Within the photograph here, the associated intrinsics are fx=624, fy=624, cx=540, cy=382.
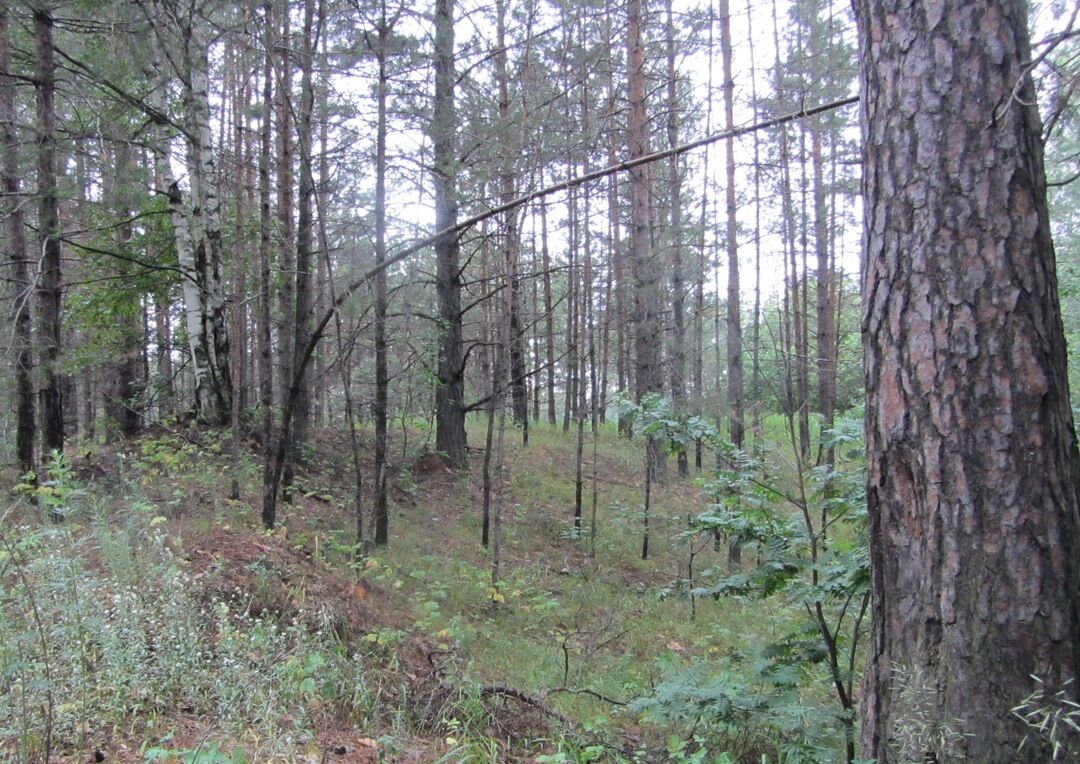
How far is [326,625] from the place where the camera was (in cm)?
424

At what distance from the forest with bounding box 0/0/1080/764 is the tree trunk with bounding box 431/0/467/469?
7cm

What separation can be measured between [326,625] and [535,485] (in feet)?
27.5

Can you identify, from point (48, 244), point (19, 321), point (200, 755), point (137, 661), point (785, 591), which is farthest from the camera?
point (19, 321)

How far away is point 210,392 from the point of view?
10.3 m

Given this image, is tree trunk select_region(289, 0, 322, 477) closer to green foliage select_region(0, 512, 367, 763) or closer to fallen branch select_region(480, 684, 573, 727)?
green foliage select_region(0, 512, 367, 763)

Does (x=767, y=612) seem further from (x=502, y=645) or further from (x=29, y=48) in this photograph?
(x=29, y=48)

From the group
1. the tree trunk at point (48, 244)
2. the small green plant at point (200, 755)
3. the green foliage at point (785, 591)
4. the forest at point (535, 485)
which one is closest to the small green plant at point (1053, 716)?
the forest at point (535, 485)

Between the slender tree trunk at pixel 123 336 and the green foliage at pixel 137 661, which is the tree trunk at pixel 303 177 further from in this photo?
the green foliage at pixel 137 661

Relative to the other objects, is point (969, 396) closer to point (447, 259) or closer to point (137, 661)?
point (137, 661)

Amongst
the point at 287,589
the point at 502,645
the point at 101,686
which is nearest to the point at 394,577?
the point at 502,645

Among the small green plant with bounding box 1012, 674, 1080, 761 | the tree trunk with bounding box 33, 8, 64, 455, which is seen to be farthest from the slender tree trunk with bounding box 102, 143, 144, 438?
the small green plant with bounding box 1012, 674, 1080, 761

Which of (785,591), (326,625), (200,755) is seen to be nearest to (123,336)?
(326,625)

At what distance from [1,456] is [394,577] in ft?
22.0

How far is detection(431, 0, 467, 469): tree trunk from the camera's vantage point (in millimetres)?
8766
